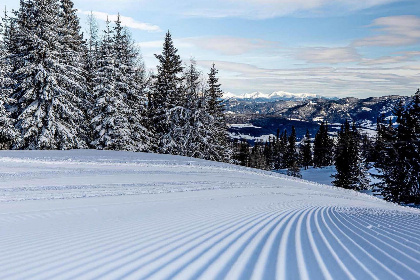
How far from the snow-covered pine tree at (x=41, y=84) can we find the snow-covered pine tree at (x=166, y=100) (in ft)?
33.1

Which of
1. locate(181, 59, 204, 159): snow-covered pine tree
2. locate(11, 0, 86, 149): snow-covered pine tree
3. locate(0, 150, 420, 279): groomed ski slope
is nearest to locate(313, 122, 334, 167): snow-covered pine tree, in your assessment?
locate(181, 59, 204, 159): snow-covered pine tree

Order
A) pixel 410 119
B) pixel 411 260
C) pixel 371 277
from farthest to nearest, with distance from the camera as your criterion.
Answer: pixel 410 119 → pixel 411 260 → pixel 371 277

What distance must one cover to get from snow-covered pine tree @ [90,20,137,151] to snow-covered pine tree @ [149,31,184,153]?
16.4 ft

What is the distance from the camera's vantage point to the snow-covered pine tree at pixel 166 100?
31.2 meters

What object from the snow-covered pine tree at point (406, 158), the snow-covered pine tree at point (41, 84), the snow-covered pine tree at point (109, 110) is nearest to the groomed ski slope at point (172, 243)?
the snow-covered pine tree at point (41, 84)

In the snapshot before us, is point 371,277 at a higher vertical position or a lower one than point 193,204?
higher

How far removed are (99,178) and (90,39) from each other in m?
35.0

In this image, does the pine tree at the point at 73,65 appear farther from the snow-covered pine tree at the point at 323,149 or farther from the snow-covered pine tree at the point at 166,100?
the snow-covered pine tree at the point at 323,149

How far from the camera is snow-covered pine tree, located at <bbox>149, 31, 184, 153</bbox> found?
3117cm

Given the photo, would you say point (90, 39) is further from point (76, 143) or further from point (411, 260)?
point (411, 260)

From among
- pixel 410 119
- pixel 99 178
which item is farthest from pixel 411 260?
pixel 410 119

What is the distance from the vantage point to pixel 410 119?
28312 millimetres

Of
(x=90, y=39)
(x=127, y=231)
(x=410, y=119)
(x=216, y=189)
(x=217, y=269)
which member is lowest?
(x=216, y=189)

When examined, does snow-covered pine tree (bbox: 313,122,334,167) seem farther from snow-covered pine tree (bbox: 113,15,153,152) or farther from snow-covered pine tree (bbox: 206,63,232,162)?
snow-covered pine tree (bbox: 113,15,153,152)
